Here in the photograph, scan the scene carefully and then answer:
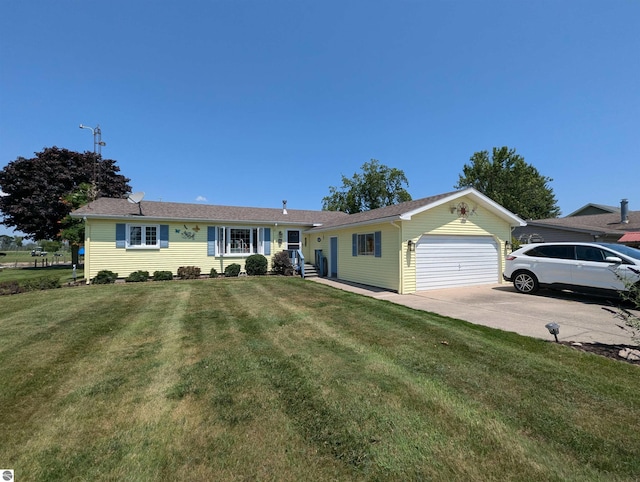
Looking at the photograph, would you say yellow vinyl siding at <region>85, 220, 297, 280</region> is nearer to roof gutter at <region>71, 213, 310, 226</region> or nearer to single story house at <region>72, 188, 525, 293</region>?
single story house at <region>72, 188, 525, 293</region>

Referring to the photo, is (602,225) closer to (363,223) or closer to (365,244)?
(365,244)

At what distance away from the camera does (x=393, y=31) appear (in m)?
10.0

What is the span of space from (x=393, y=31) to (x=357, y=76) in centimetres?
352

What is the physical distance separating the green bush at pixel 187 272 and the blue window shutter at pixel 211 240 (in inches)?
48.4

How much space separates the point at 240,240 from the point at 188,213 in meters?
2.99

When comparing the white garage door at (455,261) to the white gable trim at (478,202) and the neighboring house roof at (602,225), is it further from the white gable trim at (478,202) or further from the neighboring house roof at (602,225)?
the neighboring house roof at (602,225)

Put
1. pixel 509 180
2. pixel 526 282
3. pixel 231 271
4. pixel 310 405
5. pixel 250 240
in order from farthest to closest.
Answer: pixel 509 180 < pixel 250 240 < pixel 231 271 < pixel 526 282 < pixel 310 405

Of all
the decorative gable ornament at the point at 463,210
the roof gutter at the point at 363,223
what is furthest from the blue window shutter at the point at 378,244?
the decorative gable ornament at the point at 463,210

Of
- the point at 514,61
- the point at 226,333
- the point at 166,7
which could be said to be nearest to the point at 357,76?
the point at 514,61

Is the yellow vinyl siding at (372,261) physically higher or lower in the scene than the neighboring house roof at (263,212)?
lower

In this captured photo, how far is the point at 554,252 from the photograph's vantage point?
893 cm

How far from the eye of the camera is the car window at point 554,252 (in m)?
8.57

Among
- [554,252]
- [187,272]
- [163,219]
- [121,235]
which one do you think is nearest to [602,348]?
[554,252]

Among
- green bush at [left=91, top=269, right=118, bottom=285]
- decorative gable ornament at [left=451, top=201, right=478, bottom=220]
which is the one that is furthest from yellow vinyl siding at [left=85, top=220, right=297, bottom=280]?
decorative gable ornament at [left=451, top=201, right=478, bottom=220]
